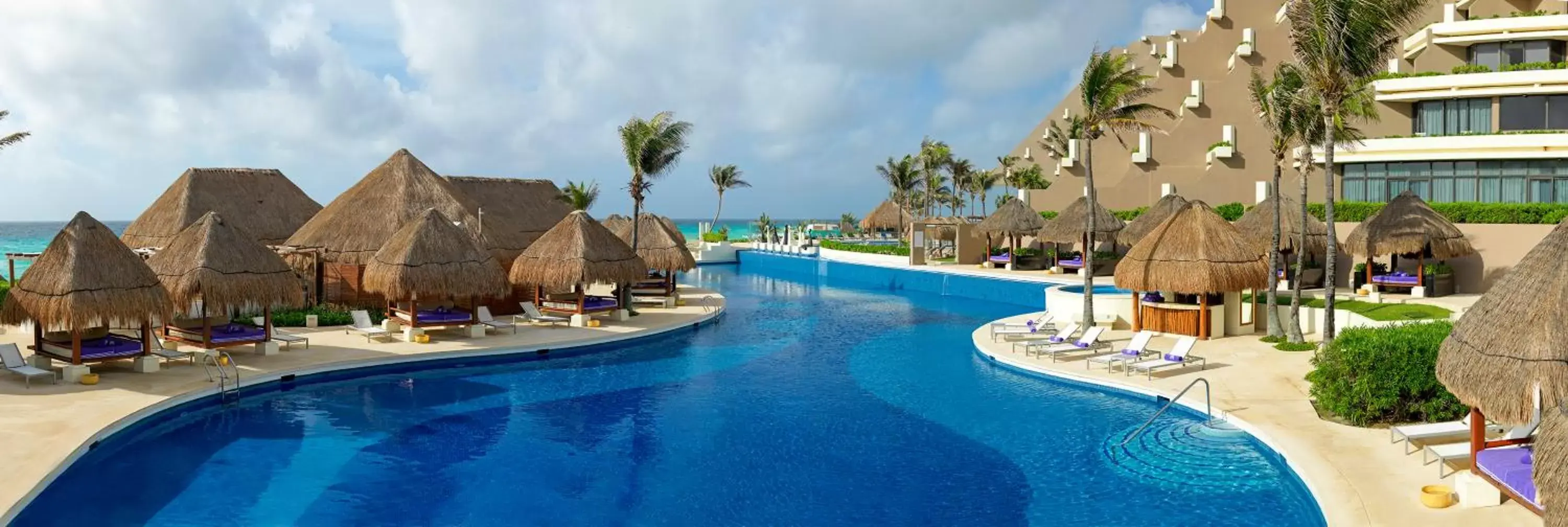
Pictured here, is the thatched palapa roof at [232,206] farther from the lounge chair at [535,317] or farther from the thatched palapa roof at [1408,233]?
the thatched palapa roof at [1408,233]

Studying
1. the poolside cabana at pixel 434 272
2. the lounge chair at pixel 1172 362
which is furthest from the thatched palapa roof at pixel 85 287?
the lounge chair at pixel 1172 362

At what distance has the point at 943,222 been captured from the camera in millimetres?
41938

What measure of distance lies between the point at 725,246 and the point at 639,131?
86.3ft

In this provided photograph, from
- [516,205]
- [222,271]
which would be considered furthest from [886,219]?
[222,271]

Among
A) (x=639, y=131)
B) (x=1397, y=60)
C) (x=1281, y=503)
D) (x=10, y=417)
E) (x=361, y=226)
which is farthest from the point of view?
(x=1397, y=60)

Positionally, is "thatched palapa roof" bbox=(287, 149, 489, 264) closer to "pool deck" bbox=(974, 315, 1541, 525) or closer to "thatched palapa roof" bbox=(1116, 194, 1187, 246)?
"pool deck" bbox=(974, 315, 1541, 525)

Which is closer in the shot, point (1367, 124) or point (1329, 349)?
point (1329, 349)

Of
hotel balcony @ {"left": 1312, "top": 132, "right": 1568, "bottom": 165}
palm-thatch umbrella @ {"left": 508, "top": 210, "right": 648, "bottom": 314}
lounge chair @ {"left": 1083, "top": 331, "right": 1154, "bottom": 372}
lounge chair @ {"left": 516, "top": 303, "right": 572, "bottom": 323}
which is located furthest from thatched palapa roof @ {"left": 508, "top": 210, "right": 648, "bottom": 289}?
hotel balcony @ {"left": 1312, "top": 132, "right": 1568, "bottom": 165}

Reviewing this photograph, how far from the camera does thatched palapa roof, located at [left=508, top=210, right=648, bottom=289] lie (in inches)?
848

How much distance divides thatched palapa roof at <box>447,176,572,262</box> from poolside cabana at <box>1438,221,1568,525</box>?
22252 millimetres

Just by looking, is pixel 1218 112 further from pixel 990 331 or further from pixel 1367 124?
pixel 990 331

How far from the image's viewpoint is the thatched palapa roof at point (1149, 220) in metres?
30.3

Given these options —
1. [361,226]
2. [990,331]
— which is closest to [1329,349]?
[990,331]

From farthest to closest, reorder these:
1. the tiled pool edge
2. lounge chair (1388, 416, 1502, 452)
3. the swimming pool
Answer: lounge chair (1388, 416, 1502, 452)
the swimming pool
the tiled pool edge
